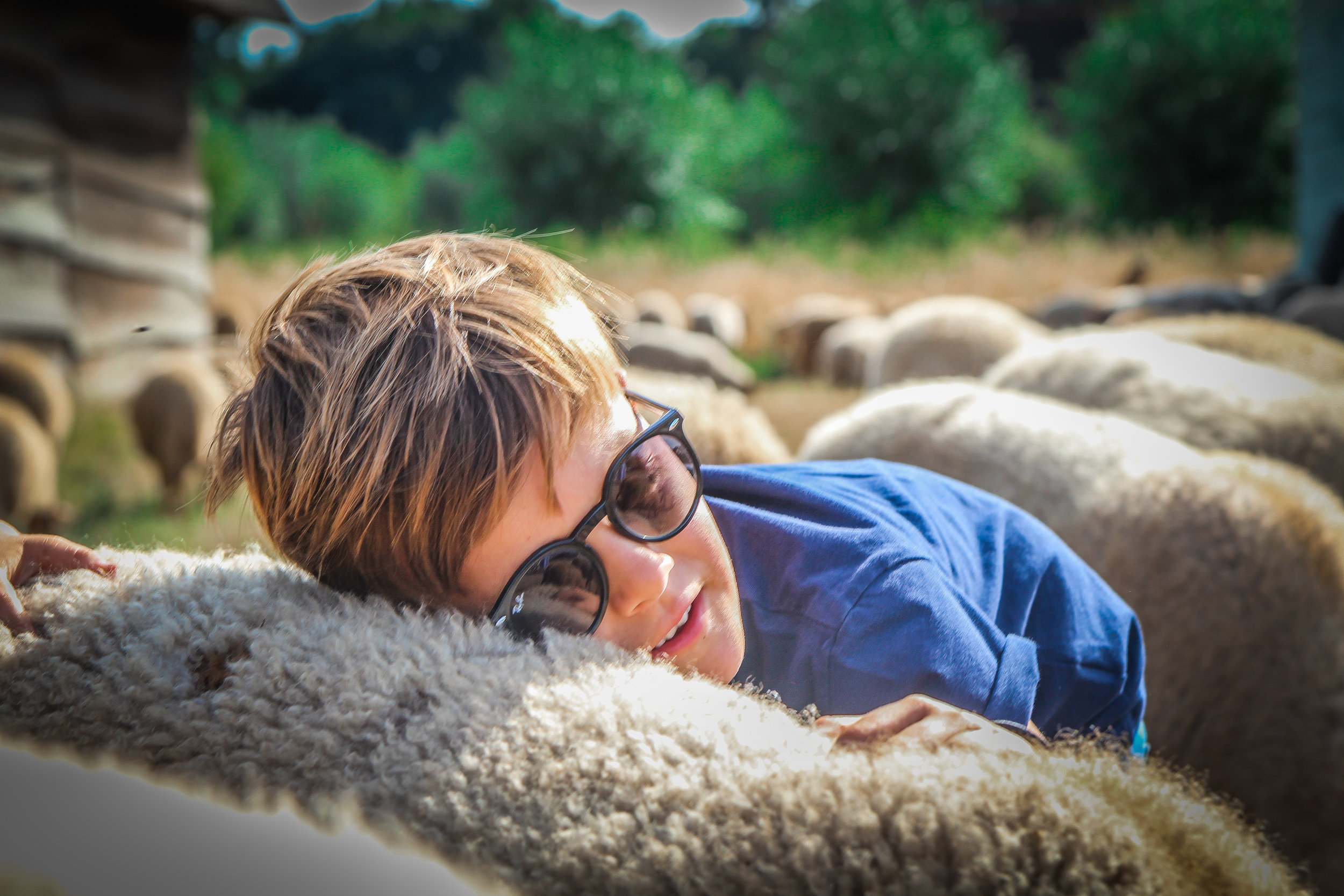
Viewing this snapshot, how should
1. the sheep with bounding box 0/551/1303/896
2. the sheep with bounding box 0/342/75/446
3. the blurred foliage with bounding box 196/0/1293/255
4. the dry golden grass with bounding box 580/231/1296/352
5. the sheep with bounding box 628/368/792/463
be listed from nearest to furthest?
the sheep with bounding box 0/551/1303/896, the sheep with bounding box 628/368/792/463, the sheep with bounding box 0/342/75/446, the dry golden grass with bounding box 580/231/1296/352, the blurred foliage with bounding box 196/0/1293/255

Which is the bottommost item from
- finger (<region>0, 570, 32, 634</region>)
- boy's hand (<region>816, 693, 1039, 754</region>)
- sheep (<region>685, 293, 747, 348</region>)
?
sheep (<region>685, 293, 747, 348</region>)

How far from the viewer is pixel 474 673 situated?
18.8 inches

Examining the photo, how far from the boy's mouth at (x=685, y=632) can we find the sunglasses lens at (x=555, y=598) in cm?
7

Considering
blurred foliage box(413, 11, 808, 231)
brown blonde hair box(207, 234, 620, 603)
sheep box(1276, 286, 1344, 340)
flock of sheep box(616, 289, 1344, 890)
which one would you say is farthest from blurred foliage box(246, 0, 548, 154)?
brown blonde hair box(207, 234, 620, 603)

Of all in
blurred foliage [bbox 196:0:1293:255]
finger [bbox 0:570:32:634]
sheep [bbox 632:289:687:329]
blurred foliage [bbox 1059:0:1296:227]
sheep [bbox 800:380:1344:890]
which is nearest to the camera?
finger [bbox 0:570:32:634]

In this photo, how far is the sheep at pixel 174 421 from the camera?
2.88 meters

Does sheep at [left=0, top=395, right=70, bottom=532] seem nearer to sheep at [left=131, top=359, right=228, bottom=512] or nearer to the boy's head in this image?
sheep at [left=131, top=359, right=228, bottom=512]

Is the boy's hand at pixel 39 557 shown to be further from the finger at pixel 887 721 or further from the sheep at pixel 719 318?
the sheep at pixel 719 318

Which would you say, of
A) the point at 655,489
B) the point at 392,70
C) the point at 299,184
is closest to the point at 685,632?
the point at 655,489

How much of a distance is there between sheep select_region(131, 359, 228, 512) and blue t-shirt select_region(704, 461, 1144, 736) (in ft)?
8.48

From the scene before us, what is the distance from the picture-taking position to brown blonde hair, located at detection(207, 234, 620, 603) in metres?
0.56

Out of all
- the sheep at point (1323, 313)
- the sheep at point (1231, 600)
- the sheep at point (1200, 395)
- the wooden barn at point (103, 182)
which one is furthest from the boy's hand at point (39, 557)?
the wooden barn at point (103, 182)

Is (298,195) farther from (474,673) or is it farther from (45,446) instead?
(474,673)

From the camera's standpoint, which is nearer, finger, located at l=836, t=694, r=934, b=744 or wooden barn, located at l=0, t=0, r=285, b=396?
finger, located at l=836, t=694, r=934, b=744
